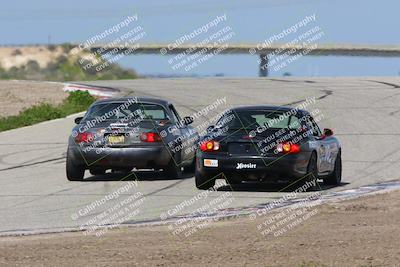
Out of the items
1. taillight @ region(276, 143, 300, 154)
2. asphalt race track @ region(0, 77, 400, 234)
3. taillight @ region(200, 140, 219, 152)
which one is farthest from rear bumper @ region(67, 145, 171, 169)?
taillight @ region(276, 143, 300, 154)

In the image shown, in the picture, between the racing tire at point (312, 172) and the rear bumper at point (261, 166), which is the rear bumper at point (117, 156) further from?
the racing tire at point (312, 172)

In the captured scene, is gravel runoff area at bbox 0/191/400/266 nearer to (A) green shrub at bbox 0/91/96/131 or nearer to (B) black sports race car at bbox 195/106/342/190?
(B) black sports race car at bbox 195/106/342/190

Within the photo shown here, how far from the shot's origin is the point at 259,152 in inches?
671

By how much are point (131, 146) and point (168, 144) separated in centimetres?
64

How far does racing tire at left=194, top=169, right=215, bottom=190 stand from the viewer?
684 inches

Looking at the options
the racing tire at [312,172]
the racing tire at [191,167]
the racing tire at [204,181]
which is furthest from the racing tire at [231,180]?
the racing tire at [191,167]

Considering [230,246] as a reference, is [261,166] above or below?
below

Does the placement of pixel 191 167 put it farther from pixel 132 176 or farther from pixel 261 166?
pixel 261 166

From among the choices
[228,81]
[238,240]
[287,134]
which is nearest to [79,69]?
[228,81]

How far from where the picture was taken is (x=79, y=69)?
59938mm

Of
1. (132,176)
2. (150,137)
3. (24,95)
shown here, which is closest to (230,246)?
(150,137)

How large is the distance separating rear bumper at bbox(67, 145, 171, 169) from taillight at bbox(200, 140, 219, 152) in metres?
1.59

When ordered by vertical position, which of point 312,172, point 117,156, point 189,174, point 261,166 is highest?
point 117,156

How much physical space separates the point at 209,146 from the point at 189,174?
332cm
